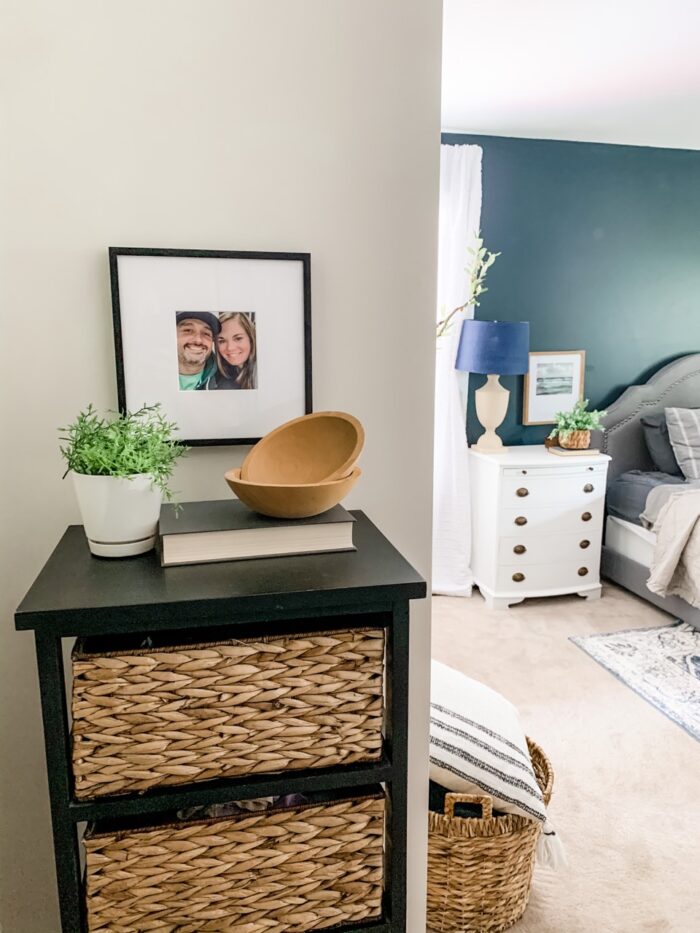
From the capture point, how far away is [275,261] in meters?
1.24

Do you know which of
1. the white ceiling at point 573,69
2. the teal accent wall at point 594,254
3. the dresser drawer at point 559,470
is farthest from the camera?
the teal accent wall at point 594,254

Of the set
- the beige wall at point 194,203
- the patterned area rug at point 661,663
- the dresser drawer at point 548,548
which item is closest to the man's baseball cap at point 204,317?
the beige wall at point 194,203

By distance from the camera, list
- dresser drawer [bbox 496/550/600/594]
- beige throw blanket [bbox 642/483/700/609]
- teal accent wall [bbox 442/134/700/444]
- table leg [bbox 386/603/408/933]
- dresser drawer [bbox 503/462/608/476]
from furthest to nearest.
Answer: teal accent wall [bbox 442/134/700/444], dresser drawer [bbox 496/550/600/594], dresser drawer [bbox 503/462/608/476], beige throw blanket [bbox 642/483/700/609], table leg [bbox 386/603/408/933]

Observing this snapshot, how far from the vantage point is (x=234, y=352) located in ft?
4.11

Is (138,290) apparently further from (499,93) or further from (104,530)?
(499,93)

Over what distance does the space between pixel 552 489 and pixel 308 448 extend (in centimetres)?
284

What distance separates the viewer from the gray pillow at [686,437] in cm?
401

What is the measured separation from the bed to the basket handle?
7.37 feet

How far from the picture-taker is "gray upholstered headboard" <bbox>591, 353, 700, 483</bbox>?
4.30 m

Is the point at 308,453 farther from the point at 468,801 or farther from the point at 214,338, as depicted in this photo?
the point at 468,801

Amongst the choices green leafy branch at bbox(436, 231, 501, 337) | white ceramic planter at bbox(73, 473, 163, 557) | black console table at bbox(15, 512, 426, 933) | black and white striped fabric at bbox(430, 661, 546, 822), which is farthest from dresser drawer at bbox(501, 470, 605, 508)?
white ceramic planter at bbox(73, 473, 163, 557)

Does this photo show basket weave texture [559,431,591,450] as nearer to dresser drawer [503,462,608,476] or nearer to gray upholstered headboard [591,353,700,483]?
dresser drawer [503,462,608,476]

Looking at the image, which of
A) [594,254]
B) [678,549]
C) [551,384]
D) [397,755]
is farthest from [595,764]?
[594,254]

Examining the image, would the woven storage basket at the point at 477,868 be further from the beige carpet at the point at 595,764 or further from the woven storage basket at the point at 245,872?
the woven storage basket at the point at 245,872
